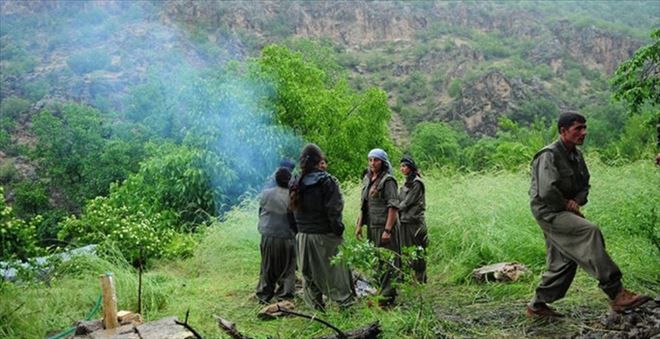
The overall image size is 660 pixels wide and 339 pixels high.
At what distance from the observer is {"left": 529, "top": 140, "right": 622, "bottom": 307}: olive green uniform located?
4.04 metres

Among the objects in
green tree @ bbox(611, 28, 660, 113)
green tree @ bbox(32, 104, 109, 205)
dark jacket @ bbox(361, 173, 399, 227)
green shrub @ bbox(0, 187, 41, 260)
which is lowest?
green tree @ bbox(32, 104, 109, 205)

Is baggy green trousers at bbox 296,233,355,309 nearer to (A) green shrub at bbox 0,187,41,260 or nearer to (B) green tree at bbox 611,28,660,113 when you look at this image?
(A) green shrub at bbox 0,187,41,260

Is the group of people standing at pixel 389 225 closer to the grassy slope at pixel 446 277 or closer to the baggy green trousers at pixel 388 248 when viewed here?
the baggy green trousers at pixel 388 248

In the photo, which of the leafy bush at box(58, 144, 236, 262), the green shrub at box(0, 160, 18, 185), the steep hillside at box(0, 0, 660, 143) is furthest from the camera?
the steep hillside at box(0, 0, 660, 143)

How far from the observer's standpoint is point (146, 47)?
63625mm

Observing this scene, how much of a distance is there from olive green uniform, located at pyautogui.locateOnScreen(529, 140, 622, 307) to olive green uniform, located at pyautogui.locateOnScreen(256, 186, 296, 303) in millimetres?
2607

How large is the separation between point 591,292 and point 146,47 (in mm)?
64162

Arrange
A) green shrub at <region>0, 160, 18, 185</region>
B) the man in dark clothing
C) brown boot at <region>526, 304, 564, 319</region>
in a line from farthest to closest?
green shrub at <region>0, 160, 18, 185</region>, the man in dark clothing, brown boot at <region>526, 304, 564, 319</region>

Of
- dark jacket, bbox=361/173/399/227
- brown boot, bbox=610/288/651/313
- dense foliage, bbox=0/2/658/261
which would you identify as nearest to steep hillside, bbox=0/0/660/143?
dense foliage, bbox=0/2/658/261

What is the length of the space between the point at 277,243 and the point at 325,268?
3.32ft

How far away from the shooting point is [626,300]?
4.09m

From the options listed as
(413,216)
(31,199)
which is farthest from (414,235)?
(31,199)

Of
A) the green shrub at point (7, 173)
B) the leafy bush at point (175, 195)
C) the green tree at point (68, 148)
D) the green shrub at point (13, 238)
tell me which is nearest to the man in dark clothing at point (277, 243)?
the green shrub at point (13, 238)

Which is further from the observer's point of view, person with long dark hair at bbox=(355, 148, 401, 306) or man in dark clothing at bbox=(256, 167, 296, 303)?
man in dark clothing at bbox=(256, 167, 296, 303)
